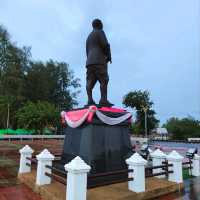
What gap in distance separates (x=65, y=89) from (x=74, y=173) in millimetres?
47750

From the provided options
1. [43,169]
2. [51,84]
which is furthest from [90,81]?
[51,84]

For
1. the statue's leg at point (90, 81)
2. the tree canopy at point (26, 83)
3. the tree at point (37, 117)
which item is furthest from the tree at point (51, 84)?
the statue's leg at point (90, 81)

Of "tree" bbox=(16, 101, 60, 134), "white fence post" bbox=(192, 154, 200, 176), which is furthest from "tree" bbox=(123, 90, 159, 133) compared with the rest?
"white fence post" bbox=(192, 154, 200, 176)

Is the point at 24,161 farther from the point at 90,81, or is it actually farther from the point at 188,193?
the point at 188,193

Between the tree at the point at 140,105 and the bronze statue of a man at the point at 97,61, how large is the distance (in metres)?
49.4

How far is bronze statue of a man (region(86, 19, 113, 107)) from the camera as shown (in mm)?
8133

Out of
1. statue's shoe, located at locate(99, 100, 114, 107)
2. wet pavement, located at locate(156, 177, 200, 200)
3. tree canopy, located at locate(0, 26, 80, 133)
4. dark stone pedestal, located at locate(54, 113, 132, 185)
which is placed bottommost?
wet pavement, located at locate(156, 177, 200, 200)

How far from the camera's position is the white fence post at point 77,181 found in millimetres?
4902

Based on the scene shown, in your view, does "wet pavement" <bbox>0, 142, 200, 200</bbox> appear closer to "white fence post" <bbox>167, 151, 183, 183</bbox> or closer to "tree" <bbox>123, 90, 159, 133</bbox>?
"white fence post" <bbox>167, 151, 183, 183</bbox>

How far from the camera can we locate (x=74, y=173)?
4.91 metres

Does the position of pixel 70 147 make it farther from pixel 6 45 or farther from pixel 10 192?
pixel 6 45

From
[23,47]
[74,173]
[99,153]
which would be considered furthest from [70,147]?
[23,47]

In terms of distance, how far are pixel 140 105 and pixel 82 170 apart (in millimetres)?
53925

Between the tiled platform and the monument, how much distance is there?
2.56 feet
